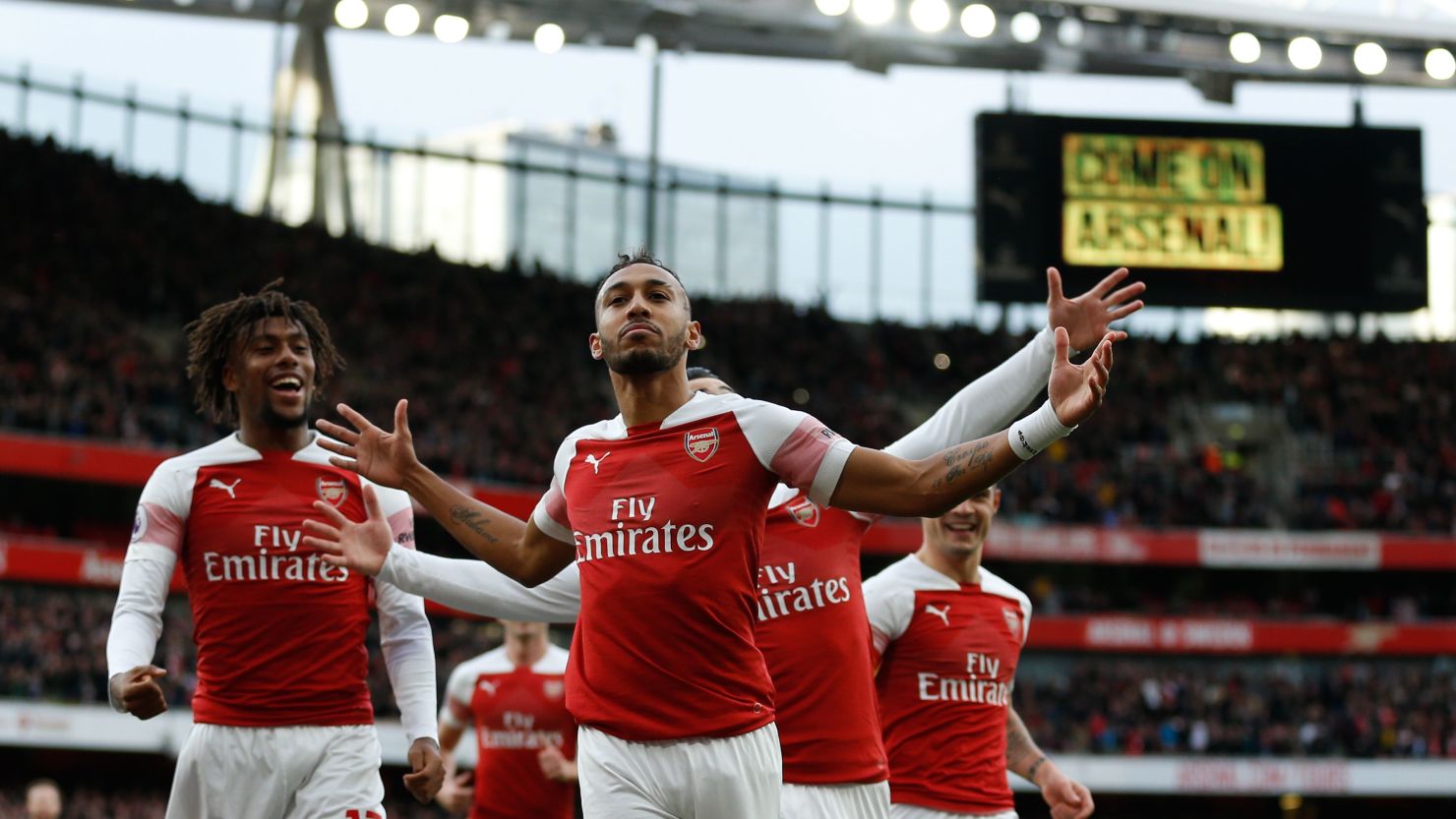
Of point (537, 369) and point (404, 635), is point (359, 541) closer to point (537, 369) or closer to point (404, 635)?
point (404, 635)

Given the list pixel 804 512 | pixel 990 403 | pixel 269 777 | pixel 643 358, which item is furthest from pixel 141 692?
pixel 990 403

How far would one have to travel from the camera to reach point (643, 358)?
16.4 feet

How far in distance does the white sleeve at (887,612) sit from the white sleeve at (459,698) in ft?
12.7

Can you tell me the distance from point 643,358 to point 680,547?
0.57m

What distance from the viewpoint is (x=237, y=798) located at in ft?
19.0

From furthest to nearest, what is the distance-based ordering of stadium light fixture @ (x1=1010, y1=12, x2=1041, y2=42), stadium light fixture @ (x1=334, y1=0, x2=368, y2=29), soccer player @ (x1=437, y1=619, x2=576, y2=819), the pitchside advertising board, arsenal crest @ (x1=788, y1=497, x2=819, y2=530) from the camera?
stadium light fixture @ (x1=334, y1=0, x2=368, y2=29)
stadium light fixture @ (x1=1010, y1=12, x2=1041, y2=42)
the pitchside advertising board
soccer player @ (x1=437, y1=619, x2=576, y2=819)
arsenal crest @ (x1=788, y1=497, x2=819, y2=530)

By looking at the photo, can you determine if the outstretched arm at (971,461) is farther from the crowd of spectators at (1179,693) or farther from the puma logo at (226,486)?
the crowd of spectators at (1179,693)

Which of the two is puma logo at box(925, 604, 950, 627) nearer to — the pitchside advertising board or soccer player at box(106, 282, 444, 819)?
soccer player at box(106, 282, 444, 819)

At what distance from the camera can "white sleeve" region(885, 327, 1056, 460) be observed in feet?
18.0

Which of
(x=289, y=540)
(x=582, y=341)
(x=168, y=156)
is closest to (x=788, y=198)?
(x=582, y=341)

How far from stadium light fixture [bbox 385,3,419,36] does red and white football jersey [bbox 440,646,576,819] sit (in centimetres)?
2191

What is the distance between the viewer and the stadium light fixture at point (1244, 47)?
30000 mm

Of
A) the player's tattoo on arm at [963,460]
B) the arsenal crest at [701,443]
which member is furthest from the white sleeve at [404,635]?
the player's tattoo on arm at [963,460]

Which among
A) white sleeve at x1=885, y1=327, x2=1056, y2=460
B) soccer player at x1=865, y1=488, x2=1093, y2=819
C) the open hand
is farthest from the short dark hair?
soccer player at x1=865, y1=488, x2=1093, y2=819
